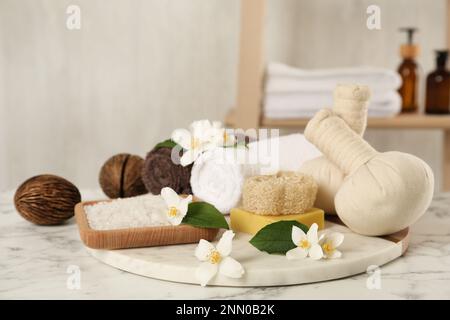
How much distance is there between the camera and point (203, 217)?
816 millimetres

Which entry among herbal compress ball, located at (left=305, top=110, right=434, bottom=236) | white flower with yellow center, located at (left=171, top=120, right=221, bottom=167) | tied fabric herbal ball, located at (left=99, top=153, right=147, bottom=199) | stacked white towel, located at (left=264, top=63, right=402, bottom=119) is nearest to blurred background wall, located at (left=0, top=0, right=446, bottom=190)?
stacked white towel, located at (left=264, top=63, right=402, bottom=119)

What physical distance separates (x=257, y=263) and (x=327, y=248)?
85 mm

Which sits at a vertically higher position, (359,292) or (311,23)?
(311,23)

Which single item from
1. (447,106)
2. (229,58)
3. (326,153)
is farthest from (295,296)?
(229,58)

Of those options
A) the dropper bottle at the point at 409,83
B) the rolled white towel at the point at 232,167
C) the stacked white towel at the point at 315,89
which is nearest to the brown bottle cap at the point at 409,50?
the dropper bottle at the point at 409,83

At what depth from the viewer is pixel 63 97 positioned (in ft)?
7.07

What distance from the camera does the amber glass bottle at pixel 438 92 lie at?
5.99ft

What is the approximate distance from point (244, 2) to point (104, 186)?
747 mm

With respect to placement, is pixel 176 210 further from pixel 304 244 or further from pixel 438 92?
pixel 438 92

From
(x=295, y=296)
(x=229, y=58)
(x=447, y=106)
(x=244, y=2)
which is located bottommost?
(x=295, y=296)

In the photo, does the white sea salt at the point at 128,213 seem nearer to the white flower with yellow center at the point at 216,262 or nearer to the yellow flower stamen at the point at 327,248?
the white flower with yellow center at the point at 216,262

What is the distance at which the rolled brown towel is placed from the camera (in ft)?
3.34

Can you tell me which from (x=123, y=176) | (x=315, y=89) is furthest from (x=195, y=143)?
(x=315, y=89)

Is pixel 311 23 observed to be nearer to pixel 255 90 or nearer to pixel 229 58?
pixel 229 58
